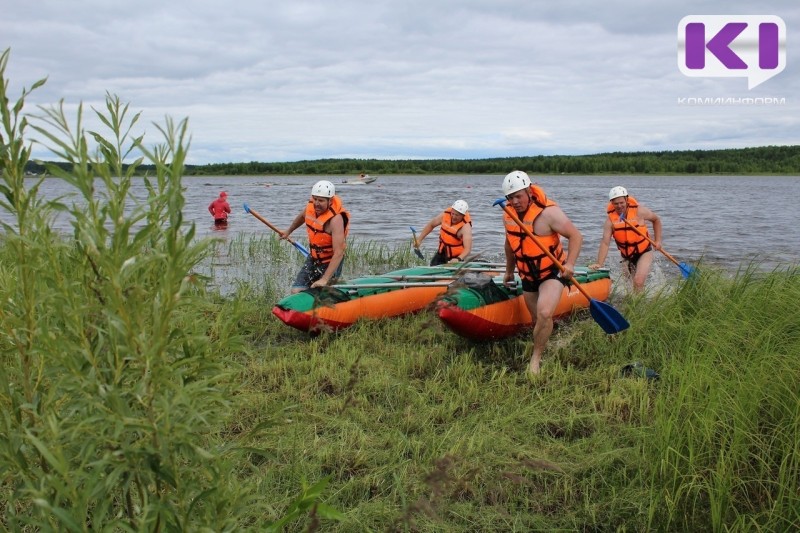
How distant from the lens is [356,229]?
787 inches

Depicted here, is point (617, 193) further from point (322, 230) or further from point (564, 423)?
point (564, 423)

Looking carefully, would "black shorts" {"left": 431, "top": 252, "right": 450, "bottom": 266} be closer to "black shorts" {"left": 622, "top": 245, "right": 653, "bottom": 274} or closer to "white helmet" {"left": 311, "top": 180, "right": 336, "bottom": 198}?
"black shorts" {"left": 622, "top": 245, "right": 653, "bottom": 274}

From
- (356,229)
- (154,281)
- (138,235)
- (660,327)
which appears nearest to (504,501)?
(154,281)

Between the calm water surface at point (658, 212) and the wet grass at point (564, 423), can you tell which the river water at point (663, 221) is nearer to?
the calm water surface at point (658, 212)

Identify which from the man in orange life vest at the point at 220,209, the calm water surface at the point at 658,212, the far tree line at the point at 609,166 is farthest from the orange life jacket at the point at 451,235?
the far tree line at the point at 609,166

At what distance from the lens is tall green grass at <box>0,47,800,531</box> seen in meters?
1.63

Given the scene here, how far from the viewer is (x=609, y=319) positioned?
623 centimetres

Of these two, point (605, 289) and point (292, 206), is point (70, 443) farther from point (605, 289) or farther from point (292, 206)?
point (292, 206)

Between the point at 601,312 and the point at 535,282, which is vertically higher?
the point at 535,282

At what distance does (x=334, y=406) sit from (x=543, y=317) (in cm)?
218

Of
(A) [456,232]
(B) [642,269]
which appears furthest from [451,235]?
(B) [642,269]

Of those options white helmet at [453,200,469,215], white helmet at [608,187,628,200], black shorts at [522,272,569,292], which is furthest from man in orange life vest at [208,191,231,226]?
black shorts at [522,272,569,292]

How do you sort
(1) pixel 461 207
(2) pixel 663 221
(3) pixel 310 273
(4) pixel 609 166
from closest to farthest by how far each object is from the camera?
(3) pixel 310 273 → (1) pixel 461 207 → (2) pixel 663 221 → (4) pixel 609 166

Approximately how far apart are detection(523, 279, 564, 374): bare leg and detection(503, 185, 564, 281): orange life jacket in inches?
5.5
